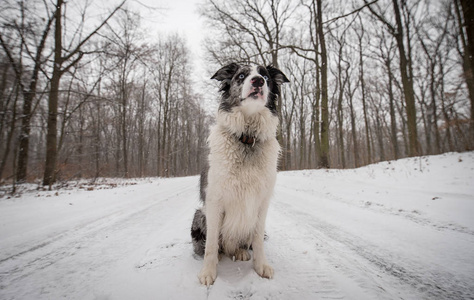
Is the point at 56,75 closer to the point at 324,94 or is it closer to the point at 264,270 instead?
the point at 264,270

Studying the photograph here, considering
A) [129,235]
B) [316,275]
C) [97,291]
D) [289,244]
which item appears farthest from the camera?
[129,235]

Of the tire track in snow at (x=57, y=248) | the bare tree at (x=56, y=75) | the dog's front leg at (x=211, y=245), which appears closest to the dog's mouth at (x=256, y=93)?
the dog's front leg at (x=211, y=245)

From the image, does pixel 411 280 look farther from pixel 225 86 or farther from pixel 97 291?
pixel 225 86

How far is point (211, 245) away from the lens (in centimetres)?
166

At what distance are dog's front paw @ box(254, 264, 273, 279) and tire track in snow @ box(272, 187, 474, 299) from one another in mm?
611

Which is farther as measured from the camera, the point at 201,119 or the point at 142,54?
the point at 201,119

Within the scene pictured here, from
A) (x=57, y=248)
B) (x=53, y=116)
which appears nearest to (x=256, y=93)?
(x=57, y=248)

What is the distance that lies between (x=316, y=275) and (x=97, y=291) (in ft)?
5.62

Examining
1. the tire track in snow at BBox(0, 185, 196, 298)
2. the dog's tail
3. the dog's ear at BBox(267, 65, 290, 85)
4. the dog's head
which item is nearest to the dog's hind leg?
the dog's tail

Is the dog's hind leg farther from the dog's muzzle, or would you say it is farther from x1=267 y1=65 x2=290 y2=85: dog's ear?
x1=267 y1=65 x2=290 y2=85: dog's ear

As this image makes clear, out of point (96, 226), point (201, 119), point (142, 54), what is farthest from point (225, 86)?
point (201, 119)

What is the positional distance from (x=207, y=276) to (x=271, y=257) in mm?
716

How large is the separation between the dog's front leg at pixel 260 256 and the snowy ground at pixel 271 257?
0.06 m

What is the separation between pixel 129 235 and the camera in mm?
2389
